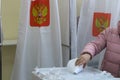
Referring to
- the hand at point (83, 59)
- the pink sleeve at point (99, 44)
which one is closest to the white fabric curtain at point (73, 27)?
the pink sleeve at point (99, 44)

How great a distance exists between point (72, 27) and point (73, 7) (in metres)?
0.18

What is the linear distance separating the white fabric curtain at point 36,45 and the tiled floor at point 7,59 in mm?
403

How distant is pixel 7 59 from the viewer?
8.59 ft

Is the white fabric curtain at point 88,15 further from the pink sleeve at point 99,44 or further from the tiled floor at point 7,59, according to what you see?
the tiled floor at point 7,59

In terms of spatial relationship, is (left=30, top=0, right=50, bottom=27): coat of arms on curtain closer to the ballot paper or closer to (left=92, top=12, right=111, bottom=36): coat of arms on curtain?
(left=92, top=12, right=111, bottom=36): coat of arms on curtain

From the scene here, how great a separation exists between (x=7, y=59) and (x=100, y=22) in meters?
1.06

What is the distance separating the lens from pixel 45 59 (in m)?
2.22

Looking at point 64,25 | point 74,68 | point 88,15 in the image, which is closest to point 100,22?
point 88,15

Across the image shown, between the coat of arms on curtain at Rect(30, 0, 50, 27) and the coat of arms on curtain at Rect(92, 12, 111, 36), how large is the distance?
1.47ft

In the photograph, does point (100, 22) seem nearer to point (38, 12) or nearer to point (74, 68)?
point (38, 12)

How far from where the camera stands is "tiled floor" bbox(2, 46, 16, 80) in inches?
102

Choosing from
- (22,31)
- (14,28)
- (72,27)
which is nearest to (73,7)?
(72,27)

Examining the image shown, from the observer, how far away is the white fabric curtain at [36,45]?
2158 millimetres

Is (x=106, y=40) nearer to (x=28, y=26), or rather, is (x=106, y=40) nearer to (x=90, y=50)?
(x=90, y=50)
